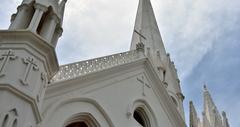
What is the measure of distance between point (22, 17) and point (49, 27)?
2.44 feet

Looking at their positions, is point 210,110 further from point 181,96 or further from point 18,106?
point 18,106

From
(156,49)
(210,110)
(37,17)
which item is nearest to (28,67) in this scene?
(37,17)

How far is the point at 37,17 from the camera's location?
886cm

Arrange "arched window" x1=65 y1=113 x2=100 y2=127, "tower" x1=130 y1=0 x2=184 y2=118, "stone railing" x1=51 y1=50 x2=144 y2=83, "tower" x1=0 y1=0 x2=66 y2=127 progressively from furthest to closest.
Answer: "tower" x1=130 y1=0 x2=184 y2=118 → "stone railing" x1=51 y1=50 x2=144 y2=83 → "arched window" x1=65 y1=113 x2=100 y2=127 → "tower" x1=0 y1=0 x2=66 y2=127

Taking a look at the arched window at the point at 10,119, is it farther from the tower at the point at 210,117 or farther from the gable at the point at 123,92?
the tower at the point at 210,117

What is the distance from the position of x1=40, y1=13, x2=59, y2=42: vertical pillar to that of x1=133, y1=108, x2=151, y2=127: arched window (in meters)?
5.84

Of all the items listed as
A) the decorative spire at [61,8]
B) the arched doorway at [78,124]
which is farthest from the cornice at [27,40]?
the arched doorway at [78,124]

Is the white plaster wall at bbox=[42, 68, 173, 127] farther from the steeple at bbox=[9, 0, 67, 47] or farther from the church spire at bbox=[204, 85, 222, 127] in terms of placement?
the church spire at bbox=[204, 85, 222, 127]

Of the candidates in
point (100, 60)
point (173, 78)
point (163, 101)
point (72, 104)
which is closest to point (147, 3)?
point (173, 78)

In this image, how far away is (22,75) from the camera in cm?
766

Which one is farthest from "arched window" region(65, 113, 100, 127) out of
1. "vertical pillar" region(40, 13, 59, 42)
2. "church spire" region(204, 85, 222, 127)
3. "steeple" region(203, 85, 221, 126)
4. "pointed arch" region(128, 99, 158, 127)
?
"steeple" region(203, 85, 221, 126)

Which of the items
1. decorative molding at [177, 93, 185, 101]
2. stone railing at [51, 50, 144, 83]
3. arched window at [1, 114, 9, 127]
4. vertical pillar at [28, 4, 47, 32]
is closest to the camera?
arched window at [1, 114, 9, 127]

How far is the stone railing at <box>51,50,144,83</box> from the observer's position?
10.8 metres

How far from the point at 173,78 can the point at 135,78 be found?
863 cm
